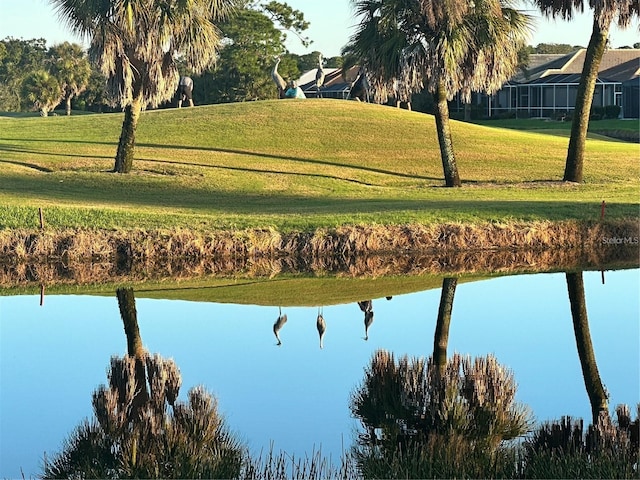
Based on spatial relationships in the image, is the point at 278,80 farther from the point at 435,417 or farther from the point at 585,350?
the point at 435,417

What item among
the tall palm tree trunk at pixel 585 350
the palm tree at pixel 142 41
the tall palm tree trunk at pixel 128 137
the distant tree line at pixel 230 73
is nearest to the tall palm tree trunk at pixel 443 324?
the tall palm tree trunk at pixel 585 350

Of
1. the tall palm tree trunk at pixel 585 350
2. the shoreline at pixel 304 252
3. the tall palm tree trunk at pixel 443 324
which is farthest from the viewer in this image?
the shoreline at pixel 304 252

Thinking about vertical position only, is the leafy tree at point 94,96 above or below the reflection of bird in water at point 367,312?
above

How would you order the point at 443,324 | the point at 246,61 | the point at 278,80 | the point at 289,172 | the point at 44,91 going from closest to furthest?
the point at 443,324 → the point at 289,172 → the point at 278,80 → the point at 246,61 → the point at 44,91

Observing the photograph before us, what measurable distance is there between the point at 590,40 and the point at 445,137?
538cm

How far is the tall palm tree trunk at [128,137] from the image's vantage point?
36.0 metres

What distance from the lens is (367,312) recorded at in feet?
64.5

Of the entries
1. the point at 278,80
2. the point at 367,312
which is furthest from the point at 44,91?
the point at 367,312

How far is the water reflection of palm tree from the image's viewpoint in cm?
981

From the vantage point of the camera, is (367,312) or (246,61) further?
(246,61)

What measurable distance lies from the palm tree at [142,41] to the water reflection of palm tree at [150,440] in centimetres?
2240

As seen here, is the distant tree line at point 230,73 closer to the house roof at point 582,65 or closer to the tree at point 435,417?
the house roof at point 582,65

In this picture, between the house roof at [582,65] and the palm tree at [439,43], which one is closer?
the palm tree at [439,43]

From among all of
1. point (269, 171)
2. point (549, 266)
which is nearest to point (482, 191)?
point (269, 171)
